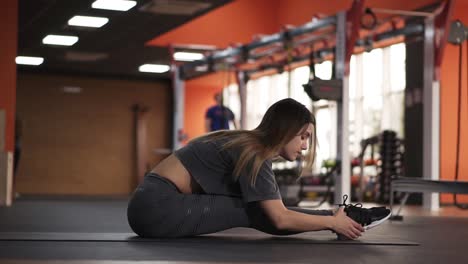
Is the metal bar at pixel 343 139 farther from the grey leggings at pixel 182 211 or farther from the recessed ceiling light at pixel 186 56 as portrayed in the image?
the recessed ceiling light at pixel 186 56

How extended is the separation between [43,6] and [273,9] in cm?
554

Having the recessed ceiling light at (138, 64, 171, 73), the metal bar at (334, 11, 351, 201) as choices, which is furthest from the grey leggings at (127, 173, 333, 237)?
the recessed ceiling light at (138, 64, 171, 73)

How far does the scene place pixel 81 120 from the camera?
17547mm

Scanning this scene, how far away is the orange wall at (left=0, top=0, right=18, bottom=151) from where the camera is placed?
9.02 meters

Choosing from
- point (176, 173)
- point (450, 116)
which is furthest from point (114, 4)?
point (176, 173)

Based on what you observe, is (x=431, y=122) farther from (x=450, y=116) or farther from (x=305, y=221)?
(x=305, y=221)

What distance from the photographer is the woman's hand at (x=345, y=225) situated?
3.87 m

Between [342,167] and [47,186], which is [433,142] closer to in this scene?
[342,167]

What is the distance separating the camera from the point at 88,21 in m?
11.5

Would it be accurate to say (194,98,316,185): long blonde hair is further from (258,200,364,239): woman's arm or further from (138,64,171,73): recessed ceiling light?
(138,64,171,73): recessed ceiling light

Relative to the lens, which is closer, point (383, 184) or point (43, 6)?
point (43, 6)

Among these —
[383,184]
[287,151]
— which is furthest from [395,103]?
[287,151]

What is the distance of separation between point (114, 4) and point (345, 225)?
692 centimetres

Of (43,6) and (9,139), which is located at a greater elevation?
(43,6)
